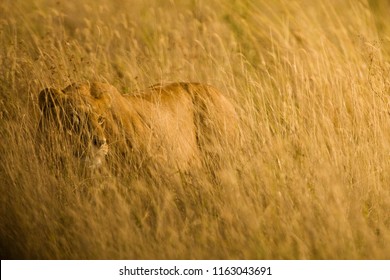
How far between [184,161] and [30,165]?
3.06 feet

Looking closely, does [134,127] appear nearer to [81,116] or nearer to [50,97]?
[81,116]

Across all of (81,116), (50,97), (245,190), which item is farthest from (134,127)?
(245,190)

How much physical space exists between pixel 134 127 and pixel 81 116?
0.38m

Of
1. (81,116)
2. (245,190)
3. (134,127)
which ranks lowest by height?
(245,190)

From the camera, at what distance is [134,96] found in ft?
16.6

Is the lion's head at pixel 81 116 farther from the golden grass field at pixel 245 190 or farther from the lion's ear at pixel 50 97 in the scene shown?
the golden grass field at pixel 245 190

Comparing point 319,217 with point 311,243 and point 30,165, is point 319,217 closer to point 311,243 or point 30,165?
point 311,243

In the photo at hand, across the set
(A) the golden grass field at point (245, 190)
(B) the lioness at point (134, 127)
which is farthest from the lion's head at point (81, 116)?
(A) the golden grass field at point (245, 190)

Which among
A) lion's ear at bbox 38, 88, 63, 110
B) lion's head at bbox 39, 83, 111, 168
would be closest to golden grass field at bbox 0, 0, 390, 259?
lion's head at bbox 39, 83, 111, 168

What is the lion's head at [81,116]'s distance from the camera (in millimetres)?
4426

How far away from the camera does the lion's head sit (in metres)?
4.43

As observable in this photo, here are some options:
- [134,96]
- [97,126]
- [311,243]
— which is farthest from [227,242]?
[134,96]

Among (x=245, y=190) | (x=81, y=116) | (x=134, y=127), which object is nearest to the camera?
(x=245, y=190)

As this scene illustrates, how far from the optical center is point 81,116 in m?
4.55
